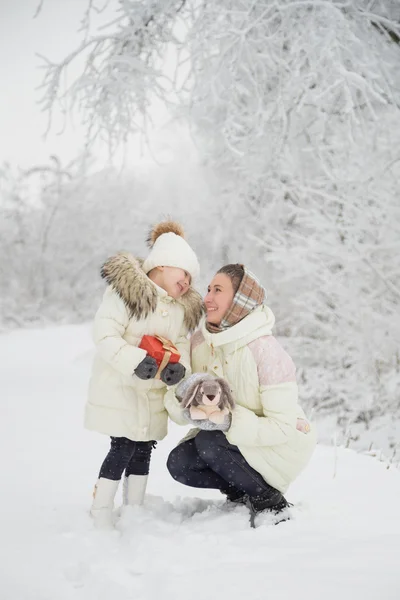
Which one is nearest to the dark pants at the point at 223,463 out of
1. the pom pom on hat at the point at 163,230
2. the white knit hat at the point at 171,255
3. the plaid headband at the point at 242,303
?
the plaid headband at the point at 242,303

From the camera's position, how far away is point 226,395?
241cm

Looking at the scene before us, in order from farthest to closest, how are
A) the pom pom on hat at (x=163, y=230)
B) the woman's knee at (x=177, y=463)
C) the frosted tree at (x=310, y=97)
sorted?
the frosted tree at (x=310, y=97) < the pom pom on hat at (x=163, y=230) < the woman's knee at (x=177, y=463)

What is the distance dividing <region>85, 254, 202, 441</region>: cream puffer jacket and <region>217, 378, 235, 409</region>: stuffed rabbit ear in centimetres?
30

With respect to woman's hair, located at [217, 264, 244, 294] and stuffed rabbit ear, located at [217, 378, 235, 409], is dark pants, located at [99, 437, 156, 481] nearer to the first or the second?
stuffed rabbit ear, located at [217, 378, 235, 409]

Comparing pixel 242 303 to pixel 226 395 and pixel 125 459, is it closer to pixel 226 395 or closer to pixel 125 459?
pixel 226 395

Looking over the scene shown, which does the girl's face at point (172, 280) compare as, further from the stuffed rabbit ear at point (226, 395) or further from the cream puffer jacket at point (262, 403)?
the stuffed rabbit ear at point (226, 395)

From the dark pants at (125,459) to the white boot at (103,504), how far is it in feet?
0.11

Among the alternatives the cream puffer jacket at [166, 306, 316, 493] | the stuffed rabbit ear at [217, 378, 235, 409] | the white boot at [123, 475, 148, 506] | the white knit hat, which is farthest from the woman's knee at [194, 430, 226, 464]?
the white knit hat

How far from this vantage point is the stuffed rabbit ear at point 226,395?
7.89 ft

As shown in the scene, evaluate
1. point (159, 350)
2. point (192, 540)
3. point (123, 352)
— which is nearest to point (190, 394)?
point (159, 350)

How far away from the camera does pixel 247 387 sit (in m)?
2.53

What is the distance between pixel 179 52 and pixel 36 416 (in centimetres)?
355

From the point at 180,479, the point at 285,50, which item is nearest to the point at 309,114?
the point at 285,50

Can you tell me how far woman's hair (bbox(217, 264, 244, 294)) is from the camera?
2.60 meters
